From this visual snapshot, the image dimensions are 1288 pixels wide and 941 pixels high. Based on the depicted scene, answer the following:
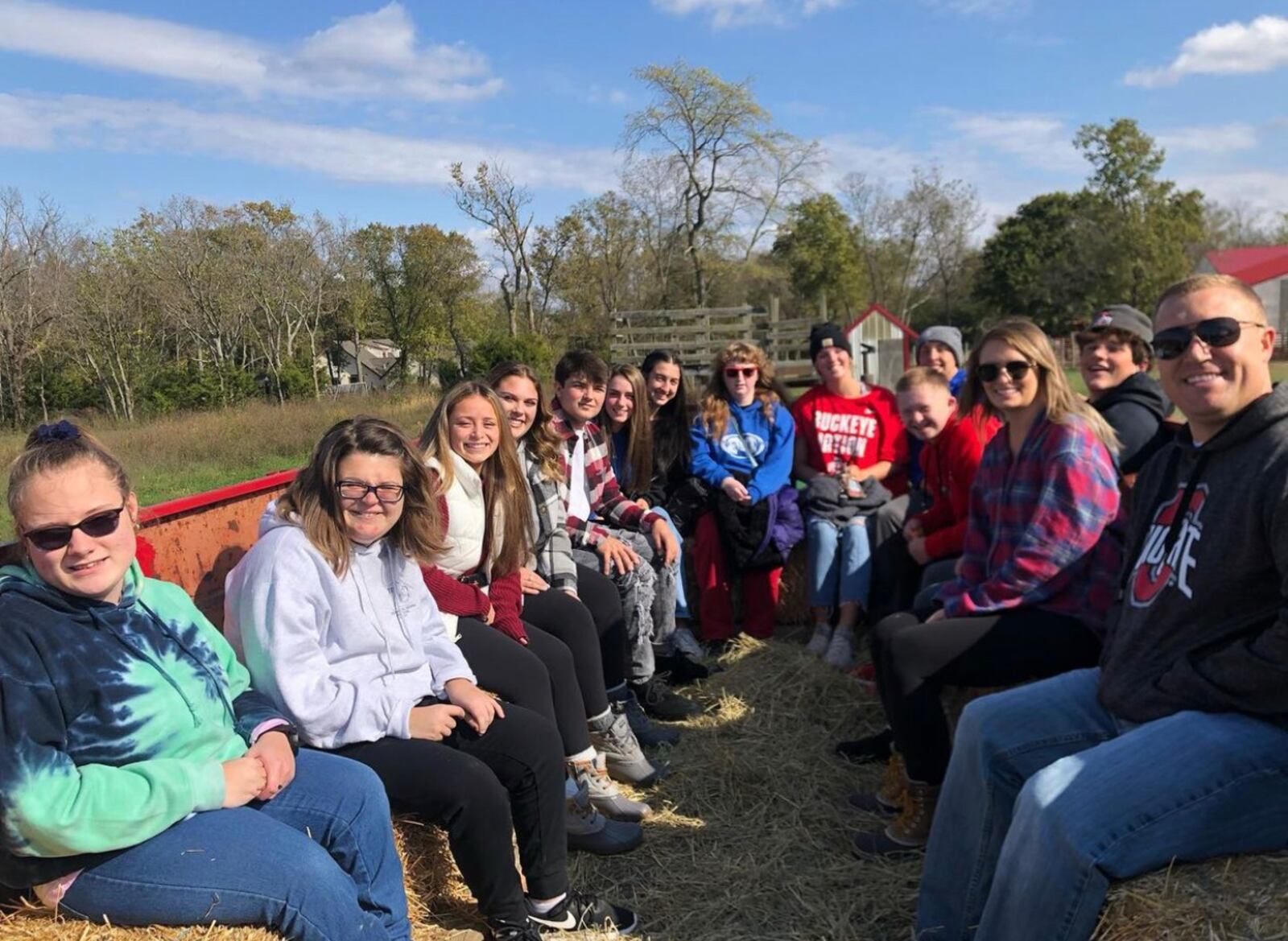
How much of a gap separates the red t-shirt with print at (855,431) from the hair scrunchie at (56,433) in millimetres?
3960

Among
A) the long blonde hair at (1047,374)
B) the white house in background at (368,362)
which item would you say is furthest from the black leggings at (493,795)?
the white house in background at (368,362)

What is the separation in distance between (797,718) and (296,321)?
1829 cm

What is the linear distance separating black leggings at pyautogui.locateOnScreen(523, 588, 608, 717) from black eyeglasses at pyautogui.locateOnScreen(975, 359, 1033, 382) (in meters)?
1.78

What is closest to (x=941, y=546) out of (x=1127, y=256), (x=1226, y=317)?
(x=1226, y=317)

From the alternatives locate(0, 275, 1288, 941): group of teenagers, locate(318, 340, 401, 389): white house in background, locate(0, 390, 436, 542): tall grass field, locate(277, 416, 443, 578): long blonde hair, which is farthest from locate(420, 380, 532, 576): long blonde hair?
locate(318, 340, 401, 389): white house in background

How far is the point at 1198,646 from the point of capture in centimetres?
211

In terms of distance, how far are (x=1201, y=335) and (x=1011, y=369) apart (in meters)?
0.99

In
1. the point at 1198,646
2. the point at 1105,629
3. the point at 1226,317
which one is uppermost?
the point at 1226,317

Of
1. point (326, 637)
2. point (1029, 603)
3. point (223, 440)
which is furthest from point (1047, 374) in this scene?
point (223, 440)

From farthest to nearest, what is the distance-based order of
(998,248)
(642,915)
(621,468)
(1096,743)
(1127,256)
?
(998,248)
(1127,256)
(621,468)
(642,915)
(1096,743)

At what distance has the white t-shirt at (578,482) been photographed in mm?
4527

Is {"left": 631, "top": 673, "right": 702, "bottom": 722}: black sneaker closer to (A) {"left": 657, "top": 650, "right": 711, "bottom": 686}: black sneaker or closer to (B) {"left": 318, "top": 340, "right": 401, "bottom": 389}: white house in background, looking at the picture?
(A) {"left": 657, "top": 650, "right": 711, "bottom": 686}: black sneaker

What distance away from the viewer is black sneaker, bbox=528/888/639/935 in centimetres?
267

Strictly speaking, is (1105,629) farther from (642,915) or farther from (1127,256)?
(1127,256)
